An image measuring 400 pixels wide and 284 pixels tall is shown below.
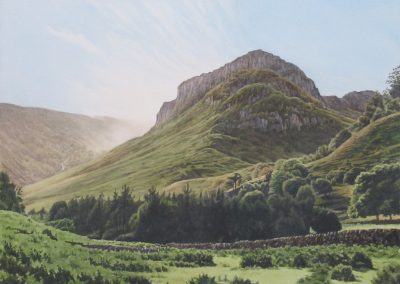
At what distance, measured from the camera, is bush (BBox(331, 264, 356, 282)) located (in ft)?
45.1

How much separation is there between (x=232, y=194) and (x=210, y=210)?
7.47 feet

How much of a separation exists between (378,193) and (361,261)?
3.02m

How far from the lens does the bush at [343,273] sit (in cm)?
1373

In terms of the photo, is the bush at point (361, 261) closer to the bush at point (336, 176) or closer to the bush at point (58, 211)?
the bush at point (336, 176)

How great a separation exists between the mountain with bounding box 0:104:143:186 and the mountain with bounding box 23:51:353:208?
635 millimetres

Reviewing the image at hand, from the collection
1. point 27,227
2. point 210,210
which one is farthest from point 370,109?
point 27,227

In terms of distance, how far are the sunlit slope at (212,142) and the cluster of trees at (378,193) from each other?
6.99 m

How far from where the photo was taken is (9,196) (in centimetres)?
1862

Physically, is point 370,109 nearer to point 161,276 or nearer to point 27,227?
→ point 161,276

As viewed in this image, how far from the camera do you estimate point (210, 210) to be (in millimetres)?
16953

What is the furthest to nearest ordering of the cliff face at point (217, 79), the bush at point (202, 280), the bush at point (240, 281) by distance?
the cliff face at point (217, 79), the bush at point (202, 280), the bush at point (240, 281)

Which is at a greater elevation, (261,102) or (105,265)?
(261,102)

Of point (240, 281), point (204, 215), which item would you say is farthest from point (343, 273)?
point (204, 215)

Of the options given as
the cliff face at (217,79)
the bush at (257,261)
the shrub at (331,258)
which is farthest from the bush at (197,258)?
the cliff face at (217,79)
